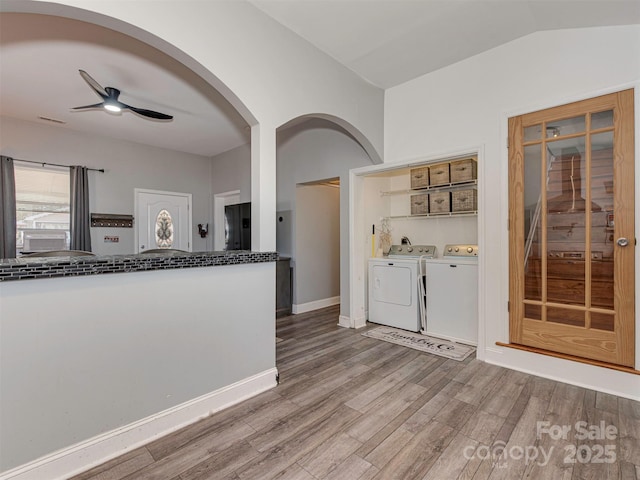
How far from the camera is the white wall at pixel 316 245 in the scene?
A: 15.7ft

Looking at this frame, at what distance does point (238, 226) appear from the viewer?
4.91 metres

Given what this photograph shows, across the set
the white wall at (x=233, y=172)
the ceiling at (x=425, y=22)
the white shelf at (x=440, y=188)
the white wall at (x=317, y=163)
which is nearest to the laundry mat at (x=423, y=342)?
the white wall at (x=317, y=163)

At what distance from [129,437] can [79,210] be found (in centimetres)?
400

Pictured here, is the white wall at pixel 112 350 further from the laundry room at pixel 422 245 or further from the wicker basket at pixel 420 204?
the wicker basket at pixel 420 204

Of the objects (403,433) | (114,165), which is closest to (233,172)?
(114,165)

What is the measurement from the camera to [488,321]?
2.85 metres

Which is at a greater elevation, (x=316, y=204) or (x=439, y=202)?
(x=316, y=204)

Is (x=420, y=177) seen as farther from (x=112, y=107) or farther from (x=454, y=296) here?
(x=112, y=107)

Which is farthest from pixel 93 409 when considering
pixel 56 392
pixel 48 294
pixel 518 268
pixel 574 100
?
pixel 574 100

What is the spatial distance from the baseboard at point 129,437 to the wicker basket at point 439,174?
3186 mm

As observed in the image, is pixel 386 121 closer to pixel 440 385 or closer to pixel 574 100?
pixel 574 100

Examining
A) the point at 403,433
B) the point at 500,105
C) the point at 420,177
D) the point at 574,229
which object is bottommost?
the point at 403,433

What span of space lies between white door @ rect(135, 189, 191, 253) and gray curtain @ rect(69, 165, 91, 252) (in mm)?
732

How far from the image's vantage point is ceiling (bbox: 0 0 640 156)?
7.32 ft
